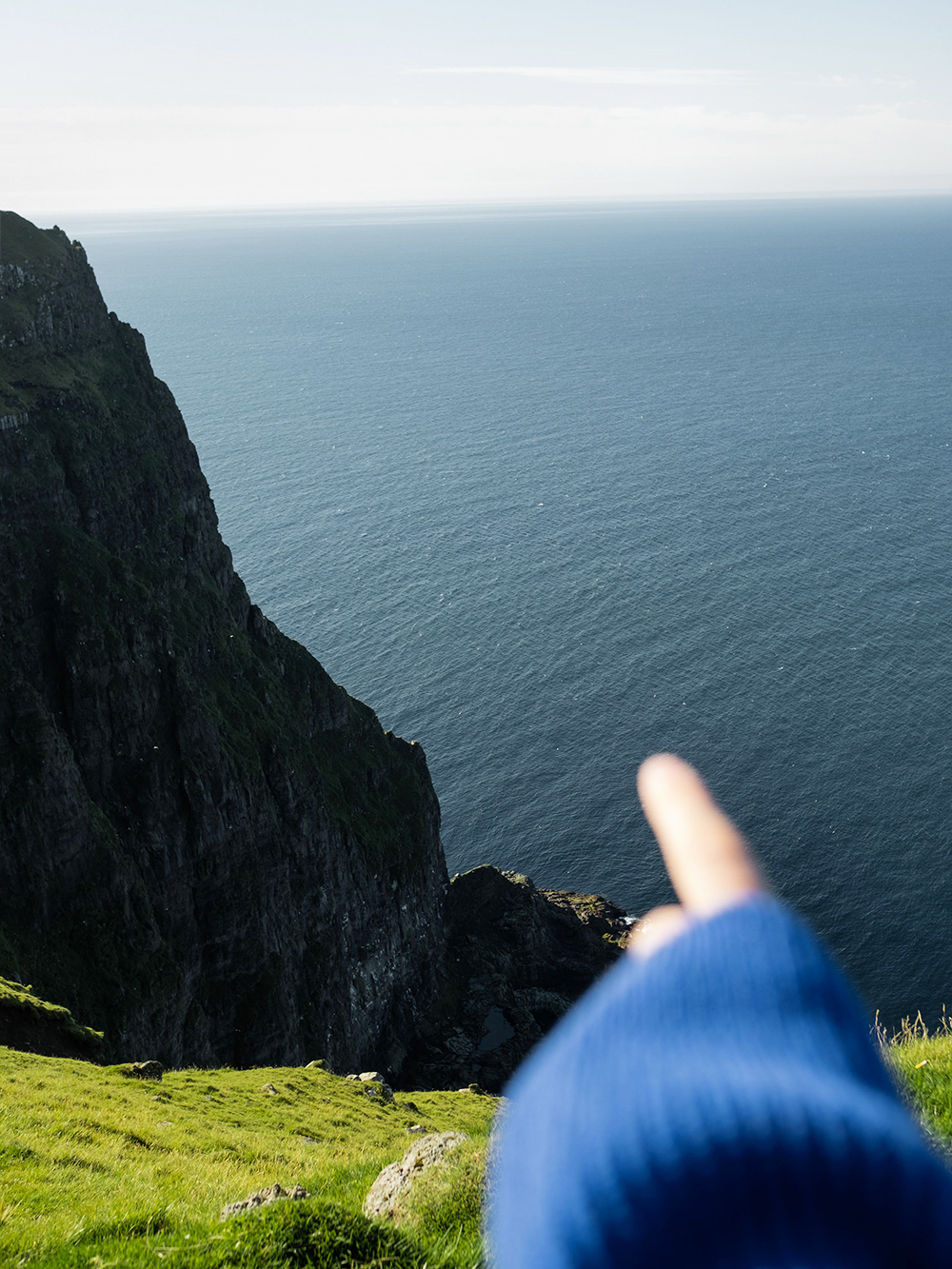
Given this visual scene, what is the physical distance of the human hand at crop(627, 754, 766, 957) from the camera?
2355mm

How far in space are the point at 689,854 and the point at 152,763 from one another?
192 feet

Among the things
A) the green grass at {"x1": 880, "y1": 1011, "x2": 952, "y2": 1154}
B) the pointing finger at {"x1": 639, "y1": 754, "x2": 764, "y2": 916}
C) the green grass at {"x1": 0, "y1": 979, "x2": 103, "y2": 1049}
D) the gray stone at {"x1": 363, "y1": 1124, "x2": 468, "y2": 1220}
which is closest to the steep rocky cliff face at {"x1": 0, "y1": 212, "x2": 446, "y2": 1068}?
the green grass at {"x1": 0, "y1": 979, "x2": 103, "y2": 1049}

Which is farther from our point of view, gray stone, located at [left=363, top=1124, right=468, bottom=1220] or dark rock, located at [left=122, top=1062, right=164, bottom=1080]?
dark rock, located at [left=122, top=1062, right=164, bottom=1080]

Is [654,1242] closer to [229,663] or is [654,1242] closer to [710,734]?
[229,663]

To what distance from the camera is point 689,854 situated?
262 centimetres

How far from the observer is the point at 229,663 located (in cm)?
6688

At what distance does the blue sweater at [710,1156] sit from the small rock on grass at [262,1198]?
9359mm

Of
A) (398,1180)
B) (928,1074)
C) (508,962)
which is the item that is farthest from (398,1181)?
(508,962)

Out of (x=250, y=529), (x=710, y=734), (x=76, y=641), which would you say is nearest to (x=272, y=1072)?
(x=76, y=641)

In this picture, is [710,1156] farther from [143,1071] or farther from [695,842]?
[143,1071]

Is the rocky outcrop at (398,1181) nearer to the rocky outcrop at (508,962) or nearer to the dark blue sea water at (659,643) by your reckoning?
the rocky outcrop at (508,962)

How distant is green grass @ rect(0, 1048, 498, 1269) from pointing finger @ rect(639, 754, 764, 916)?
5081 mm

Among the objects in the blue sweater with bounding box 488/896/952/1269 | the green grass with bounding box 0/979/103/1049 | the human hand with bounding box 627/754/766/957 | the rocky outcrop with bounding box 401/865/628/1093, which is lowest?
the rocky outcrop with bounding box 401/865/628/1093

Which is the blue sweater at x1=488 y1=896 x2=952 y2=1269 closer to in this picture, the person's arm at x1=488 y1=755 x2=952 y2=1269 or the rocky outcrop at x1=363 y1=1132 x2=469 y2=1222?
the person's arm at x1=488 y1=755 x2=952 y2=1269
